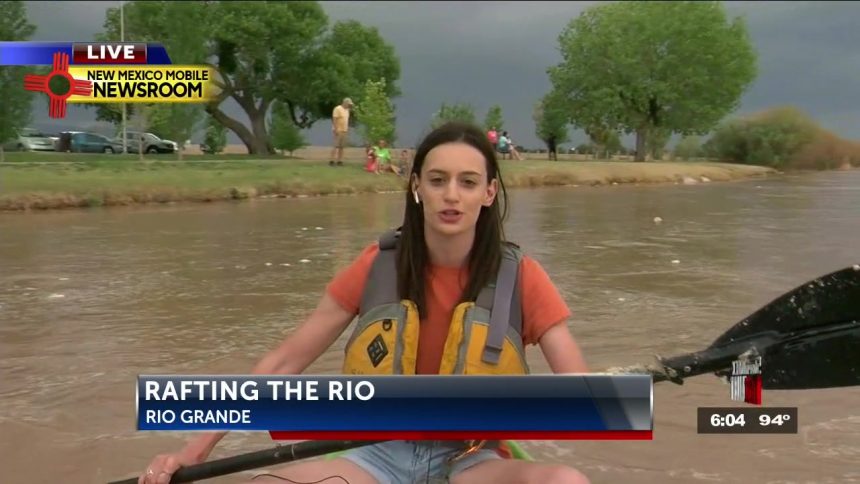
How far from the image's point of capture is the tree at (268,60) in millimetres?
43000

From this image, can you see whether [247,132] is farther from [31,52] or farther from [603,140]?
[31,52]

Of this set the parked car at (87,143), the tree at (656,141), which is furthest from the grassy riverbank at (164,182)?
the tree at (656,141)

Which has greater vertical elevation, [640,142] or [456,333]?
[640,142]

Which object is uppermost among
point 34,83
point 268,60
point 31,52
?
point 268,60

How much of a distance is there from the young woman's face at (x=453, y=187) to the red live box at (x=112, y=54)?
16645mm

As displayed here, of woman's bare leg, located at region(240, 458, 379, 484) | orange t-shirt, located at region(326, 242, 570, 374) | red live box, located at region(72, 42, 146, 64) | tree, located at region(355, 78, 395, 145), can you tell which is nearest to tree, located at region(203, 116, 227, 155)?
tree, located at region(355, 78, 395, 145)

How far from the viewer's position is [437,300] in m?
2.31

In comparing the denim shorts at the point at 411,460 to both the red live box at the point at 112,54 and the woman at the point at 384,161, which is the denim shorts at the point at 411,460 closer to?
the red live box at the point at 112,54

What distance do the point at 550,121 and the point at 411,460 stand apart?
186 feet

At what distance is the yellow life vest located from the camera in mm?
2189

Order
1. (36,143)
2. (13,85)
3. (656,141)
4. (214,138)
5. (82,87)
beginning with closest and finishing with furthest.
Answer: (82,87), (13,85), (36,143), (214,138), (656,141)

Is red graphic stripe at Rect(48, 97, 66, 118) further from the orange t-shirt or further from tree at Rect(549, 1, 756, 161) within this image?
tree at Rect(549, 1, 756, 161)

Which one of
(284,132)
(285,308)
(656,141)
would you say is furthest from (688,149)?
(285,308)

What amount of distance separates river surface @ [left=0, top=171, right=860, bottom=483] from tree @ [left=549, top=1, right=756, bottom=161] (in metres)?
37.8
